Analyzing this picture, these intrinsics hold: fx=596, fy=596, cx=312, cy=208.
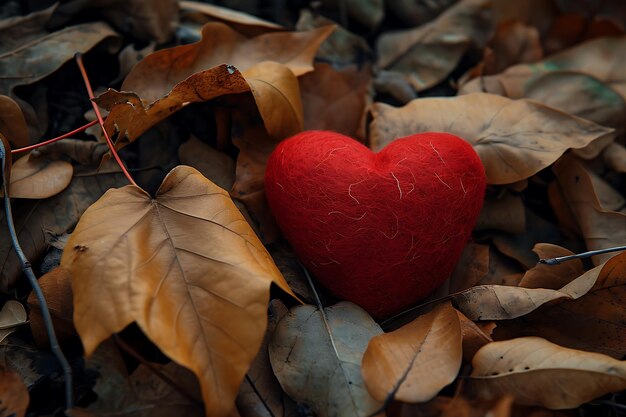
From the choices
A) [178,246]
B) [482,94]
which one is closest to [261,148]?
[178,246]

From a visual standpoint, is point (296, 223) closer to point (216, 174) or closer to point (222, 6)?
point (216, 174)

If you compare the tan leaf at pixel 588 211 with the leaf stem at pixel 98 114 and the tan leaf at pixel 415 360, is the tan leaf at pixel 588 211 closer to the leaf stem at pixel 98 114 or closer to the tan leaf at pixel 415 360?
the tan leaf at pixel 415 360

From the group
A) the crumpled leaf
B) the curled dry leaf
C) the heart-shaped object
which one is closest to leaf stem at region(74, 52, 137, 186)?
the heart-shaped object

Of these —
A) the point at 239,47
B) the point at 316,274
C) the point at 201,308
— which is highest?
the point at 239,47

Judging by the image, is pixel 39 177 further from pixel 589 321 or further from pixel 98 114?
pixel 589 321

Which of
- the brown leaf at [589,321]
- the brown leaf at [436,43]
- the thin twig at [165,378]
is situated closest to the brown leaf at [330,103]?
the brown leaf at [436,43]

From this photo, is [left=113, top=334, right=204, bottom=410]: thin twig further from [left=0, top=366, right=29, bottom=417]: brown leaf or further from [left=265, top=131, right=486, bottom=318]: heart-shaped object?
[left=265, top=131, right=486, bottom=318]: heart-shaped object
